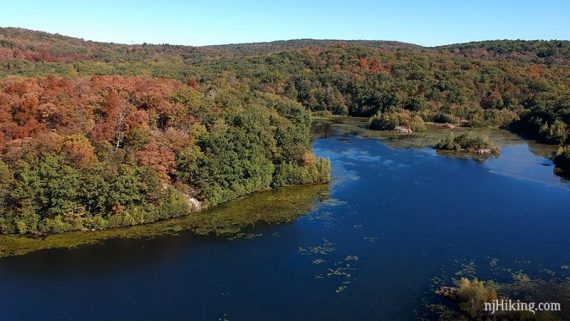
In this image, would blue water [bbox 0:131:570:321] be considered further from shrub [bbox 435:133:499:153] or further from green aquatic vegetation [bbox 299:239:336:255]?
shrub [bbox 435:133:499:153]

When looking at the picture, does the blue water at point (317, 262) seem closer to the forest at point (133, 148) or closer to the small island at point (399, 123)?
the forest at point (133, 148)

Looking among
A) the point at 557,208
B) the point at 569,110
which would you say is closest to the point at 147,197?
the point at 557,208

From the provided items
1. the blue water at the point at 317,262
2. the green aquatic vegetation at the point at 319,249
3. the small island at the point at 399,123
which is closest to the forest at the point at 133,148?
the blue water at the point at 317,262

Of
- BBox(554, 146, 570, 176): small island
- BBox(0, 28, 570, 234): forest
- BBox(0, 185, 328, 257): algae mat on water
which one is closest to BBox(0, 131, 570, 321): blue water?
BBox(0, 185, 328, 257): algae mat on water

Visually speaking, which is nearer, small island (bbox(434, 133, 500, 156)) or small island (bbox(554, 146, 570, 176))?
small island (bbox(554, 146, 570, 176))

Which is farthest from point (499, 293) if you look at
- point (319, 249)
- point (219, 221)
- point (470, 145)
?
point (470, 145)

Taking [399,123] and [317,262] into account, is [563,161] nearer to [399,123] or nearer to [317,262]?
[399,123]

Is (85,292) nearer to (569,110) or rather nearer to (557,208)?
(557,208)
